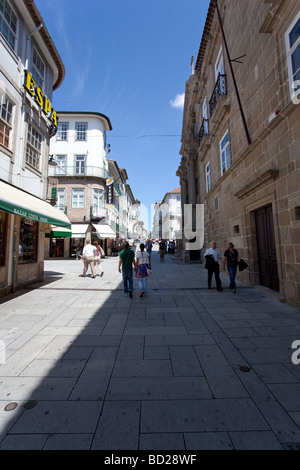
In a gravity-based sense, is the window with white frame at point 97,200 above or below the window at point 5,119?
above

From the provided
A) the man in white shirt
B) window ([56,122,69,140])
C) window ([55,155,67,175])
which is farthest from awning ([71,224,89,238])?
the man in white shirt

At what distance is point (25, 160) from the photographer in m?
8.21

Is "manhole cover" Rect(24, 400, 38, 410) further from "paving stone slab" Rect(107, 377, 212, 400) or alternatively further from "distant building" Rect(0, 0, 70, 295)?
"distant building" Rect(0, 0, 70, 295)

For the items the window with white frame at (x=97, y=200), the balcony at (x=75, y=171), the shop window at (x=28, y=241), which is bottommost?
the shop window at (x=28, y=241)

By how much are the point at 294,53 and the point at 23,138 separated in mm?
8659

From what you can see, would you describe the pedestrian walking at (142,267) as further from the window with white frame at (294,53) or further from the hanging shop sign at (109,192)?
the hanging shop sign at (109,192)

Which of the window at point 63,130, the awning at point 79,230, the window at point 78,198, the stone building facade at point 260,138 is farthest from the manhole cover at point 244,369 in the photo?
the window at point 63,130

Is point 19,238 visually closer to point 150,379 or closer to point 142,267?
point 142,267

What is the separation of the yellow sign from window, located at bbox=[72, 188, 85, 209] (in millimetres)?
14485

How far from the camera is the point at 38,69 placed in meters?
9.56

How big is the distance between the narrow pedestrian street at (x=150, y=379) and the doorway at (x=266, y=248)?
1.77 metres

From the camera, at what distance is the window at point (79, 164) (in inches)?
985

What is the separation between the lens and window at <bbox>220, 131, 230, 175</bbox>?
1035 cm
